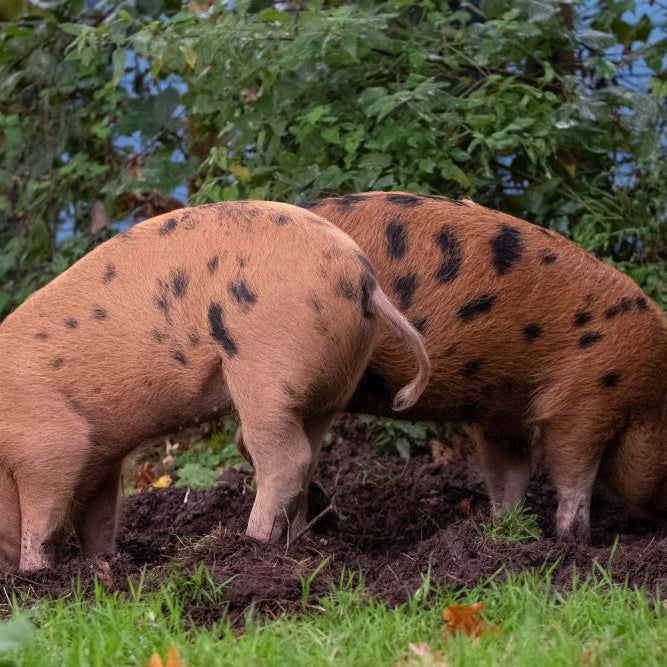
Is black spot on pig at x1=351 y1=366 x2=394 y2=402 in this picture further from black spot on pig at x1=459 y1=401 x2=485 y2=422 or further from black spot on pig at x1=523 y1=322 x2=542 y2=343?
black spot on pig at x1=523 y1=322 x2=542 y2=343

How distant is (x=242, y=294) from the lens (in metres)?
4.09

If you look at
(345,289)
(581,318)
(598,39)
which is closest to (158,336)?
(345,289)

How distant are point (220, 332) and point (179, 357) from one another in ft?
0.62

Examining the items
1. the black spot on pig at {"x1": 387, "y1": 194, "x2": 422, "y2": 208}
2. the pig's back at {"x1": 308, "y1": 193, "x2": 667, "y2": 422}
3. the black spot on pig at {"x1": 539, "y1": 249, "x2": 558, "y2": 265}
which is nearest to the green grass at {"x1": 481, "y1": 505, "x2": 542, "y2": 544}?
the pig's back at {"x1": 308, "y1": 193, "x2": 667, "y2": 422}

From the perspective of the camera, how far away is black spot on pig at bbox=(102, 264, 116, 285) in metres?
4.34

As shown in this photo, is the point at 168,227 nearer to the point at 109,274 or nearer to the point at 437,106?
the point at 109,274

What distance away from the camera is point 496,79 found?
616cm

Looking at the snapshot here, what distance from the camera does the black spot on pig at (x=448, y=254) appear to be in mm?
4594

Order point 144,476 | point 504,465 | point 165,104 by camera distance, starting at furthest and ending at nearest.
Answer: point 165,104 < point 144,476 < point 504,465

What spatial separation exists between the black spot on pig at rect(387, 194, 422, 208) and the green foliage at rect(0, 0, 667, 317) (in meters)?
1.04

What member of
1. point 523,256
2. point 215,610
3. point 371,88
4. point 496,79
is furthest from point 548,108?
point 215,610

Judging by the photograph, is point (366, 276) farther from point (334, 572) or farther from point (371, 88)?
point (371, 88)

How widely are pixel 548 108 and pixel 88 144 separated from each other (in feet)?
10.2

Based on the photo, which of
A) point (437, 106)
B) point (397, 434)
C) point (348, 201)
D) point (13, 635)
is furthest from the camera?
point (397, 434)
